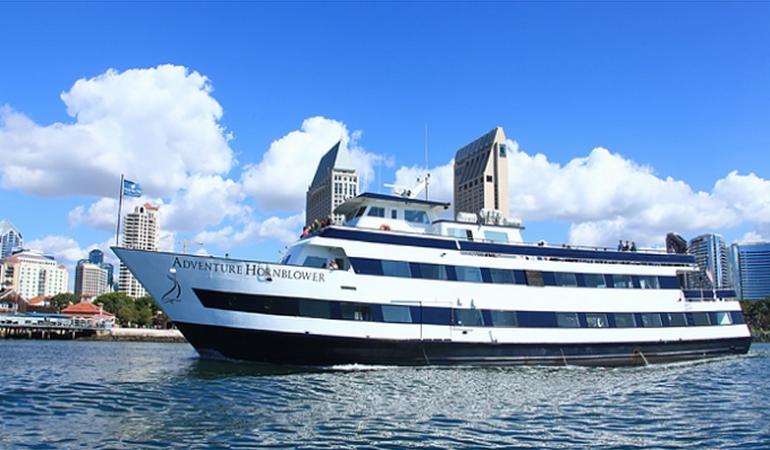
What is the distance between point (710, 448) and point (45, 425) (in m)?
11.8

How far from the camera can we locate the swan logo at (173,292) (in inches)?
810

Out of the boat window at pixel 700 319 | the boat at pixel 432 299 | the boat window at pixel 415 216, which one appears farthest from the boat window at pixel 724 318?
the boat window at pixel 415 216

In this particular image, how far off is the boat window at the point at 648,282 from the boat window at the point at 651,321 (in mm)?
1310

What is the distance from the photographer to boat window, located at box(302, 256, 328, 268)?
22266mm

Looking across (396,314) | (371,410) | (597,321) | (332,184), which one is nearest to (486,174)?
(332,184)

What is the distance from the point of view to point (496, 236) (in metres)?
26.0

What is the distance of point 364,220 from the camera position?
2433 cm

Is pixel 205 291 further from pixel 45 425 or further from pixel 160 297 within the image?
pixel 45 425

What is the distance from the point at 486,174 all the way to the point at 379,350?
436 feet

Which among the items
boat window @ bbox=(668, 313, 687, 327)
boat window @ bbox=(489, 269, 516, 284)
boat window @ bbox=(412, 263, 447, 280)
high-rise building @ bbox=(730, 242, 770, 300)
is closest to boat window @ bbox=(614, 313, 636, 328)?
boat window @ bbox=(668, 313, 687, 327)

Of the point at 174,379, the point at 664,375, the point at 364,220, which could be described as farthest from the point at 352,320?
the point at 664,375

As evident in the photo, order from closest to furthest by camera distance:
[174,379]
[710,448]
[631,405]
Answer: [710,448], [631,405], [174,379]

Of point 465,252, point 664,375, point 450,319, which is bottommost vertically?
point 664,375

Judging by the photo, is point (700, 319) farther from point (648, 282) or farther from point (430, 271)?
point (430, 271)
